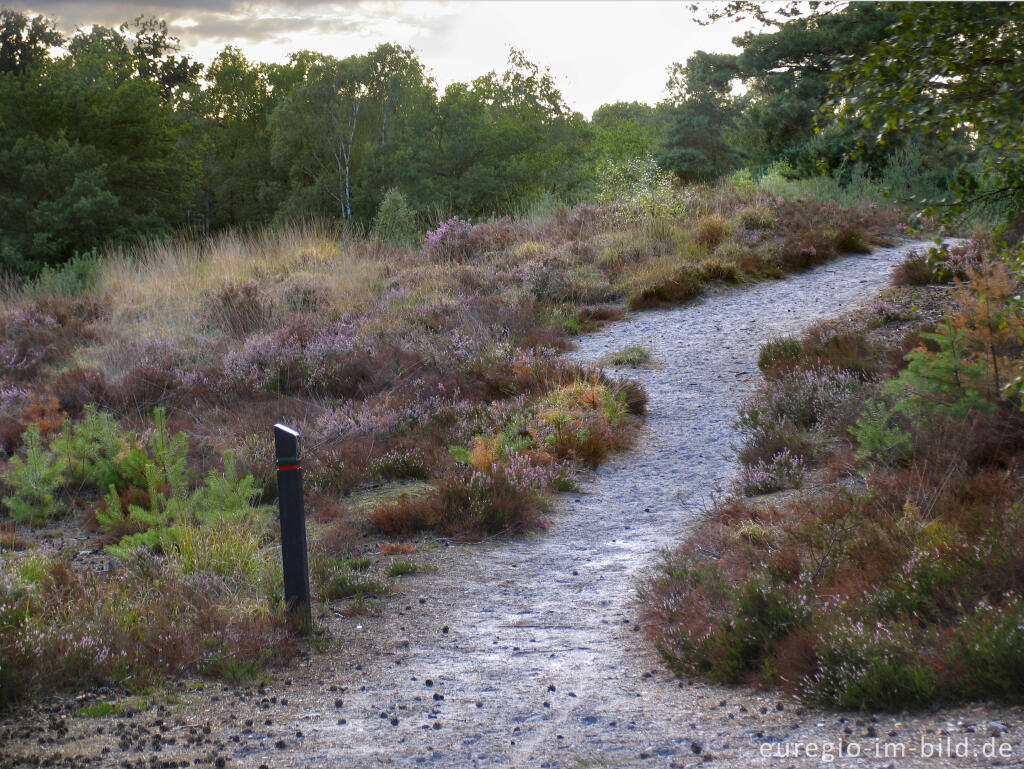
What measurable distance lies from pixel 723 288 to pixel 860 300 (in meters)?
2.50

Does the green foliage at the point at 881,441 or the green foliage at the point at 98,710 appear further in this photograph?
the green foliage at the point at 881,441

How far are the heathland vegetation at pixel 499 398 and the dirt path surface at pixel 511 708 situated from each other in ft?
0.70

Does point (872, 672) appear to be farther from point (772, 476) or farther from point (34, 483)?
point (34, 483)

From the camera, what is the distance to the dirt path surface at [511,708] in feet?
9.21

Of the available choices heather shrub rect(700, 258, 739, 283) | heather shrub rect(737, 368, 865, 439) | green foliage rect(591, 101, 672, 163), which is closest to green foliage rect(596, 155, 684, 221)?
heather shrub rect(700, 258, 739, 283)

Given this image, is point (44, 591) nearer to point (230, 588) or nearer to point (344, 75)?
point (230, 588)

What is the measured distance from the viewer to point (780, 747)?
110 inches

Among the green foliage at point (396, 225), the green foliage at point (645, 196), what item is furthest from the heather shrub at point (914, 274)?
the green foliage at point (396, 225)

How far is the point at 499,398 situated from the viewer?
9438 mm

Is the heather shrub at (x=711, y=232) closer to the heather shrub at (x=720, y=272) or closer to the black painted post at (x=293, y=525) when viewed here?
the heather shrub at (x=720, y=272)

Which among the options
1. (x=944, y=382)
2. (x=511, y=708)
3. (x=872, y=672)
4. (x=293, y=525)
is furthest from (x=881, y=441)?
(x=293, y=525)

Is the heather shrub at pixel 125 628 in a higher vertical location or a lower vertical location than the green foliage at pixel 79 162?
lower

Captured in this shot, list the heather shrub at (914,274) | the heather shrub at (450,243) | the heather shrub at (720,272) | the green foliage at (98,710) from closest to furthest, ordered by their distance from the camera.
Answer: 1. the green foliage at (98,710)
2. the heather shrub at (914,274)
3. the heather shrub at (720,272)
4. the heather shrub at (450,243)

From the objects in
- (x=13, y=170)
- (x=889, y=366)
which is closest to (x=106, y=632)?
(x=889, y=366)
